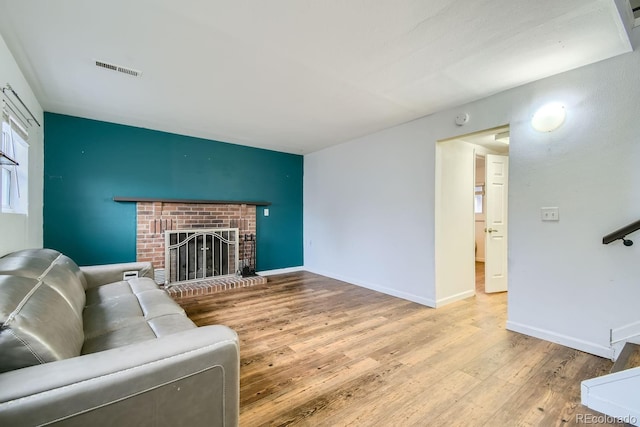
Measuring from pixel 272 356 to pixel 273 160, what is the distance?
373 centimetres

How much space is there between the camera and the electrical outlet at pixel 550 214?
246cm

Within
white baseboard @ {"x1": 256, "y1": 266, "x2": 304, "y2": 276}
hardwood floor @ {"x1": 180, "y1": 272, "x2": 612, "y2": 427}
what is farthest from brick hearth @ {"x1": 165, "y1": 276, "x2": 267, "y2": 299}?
white baseboard @ {"x1": 256, "y1": 266, "x2": 304, "y2": 276}

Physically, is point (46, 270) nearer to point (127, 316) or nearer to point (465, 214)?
point (127, 316)

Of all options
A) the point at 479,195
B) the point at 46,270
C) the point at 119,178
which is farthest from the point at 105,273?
the point at 479,195

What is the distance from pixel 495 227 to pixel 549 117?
2.03 metres

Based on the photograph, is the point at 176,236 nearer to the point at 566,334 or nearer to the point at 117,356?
the point at 117,356

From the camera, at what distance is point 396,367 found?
208 cm

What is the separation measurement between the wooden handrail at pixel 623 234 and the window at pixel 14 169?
14.3 feet

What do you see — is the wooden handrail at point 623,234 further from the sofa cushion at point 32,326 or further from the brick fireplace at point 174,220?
the brick fireplace at point 174,220

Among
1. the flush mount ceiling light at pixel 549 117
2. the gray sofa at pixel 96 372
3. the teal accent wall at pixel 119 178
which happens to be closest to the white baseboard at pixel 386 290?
the teal accent wall at pixel 119 178

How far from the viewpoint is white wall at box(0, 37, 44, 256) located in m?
2.07

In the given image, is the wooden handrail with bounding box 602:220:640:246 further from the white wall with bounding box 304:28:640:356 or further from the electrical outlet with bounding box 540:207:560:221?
the electrical outlet with bounding box 540:207:560:221

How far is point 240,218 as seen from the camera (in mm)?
4789

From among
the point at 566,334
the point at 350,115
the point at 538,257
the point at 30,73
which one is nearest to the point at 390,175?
the point at 350,115
